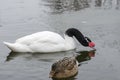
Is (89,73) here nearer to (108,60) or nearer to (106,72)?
(106,72)

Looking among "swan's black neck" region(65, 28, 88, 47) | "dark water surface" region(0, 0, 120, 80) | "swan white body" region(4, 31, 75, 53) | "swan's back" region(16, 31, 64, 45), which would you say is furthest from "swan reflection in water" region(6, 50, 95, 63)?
"swan's black neck" region(65, 28, 88, 47)

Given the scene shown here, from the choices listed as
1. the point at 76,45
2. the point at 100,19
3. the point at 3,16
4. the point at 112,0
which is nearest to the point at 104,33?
the point at 76,45

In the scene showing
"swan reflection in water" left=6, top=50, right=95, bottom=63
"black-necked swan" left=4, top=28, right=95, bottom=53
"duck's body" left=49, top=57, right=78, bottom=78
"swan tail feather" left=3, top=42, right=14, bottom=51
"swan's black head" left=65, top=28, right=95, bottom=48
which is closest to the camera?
"duck's body" left=49, top=57, right=78, bottom=78

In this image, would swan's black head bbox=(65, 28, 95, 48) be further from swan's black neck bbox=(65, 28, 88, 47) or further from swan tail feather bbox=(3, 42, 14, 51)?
swan tail feather bbox=(3, 42, 14, 51)

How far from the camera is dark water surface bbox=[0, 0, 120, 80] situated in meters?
9.73

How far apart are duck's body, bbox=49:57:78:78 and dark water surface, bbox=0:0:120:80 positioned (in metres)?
0.17

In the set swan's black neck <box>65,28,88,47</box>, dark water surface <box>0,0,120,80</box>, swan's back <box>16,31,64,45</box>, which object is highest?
swan's back <box>16,31,64,45</box>

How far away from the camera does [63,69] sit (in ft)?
30.5

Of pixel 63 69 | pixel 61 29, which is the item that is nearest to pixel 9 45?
pixel 63 69

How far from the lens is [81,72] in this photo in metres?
9.74

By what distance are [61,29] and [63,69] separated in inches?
186

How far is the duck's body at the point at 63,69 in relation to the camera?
9.22m

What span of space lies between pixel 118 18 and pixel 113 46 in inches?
149

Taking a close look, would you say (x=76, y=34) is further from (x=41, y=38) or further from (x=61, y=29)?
(x=61, y=29)
